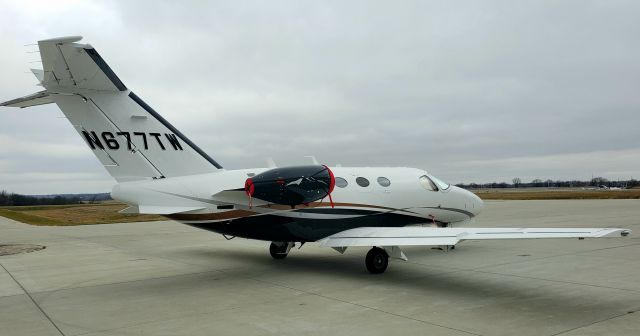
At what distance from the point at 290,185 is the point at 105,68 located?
4.56m

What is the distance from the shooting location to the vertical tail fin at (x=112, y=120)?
9.49 metres

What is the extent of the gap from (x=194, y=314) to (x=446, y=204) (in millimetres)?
8505

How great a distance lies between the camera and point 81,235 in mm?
23109

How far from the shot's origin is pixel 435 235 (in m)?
10.1

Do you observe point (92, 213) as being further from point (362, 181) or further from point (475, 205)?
point (475, 205)

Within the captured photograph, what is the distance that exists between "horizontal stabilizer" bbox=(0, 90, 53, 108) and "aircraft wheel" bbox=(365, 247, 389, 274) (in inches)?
303

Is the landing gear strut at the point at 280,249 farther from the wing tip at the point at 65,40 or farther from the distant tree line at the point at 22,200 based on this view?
the distant tree line at the point at 22,200

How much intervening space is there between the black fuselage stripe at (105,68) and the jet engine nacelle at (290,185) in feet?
11.1

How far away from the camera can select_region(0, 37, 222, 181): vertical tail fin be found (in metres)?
9.49

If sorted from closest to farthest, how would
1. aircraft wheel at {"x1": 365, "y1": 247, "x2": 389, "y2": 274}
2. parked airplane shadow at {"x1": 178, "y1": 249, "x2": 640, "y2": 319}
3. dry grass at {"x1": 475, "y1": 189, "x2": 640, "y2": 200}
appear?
parked airplane shadow at {"x1": 178, "y1": 249, "x2": 640, "y2": 319} → aircraft wheel at {"x1": 365, "y1": 247, "x2": 389, "y2": 274} → dry grass at {"x1": 475, "y1": 189, "x2": 640, "y2": 200}

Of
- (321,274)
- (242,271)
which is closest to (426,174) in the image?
(321,274)

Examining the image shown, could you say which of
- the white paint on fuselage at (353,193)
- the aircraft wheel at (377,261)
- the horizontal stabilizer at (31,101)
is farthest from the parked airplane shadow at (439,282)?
the horizontal stabilizer at (31,101)

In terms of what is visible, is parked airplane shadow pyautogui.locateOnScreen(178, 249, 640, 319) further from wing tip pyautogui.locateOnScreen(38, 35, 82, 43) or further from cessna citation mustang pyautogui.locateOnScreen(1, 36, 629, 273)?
wing tip pyautogui.locateOnScreen(38, 35, 82, 43)

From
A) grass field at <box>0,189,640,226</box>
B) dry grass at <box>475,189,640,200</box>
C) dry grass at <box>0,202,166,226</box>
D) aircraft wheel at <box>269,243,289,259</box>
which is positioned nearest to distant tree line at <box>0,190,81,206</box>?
grass field at <box>0,189,640,226</box>
